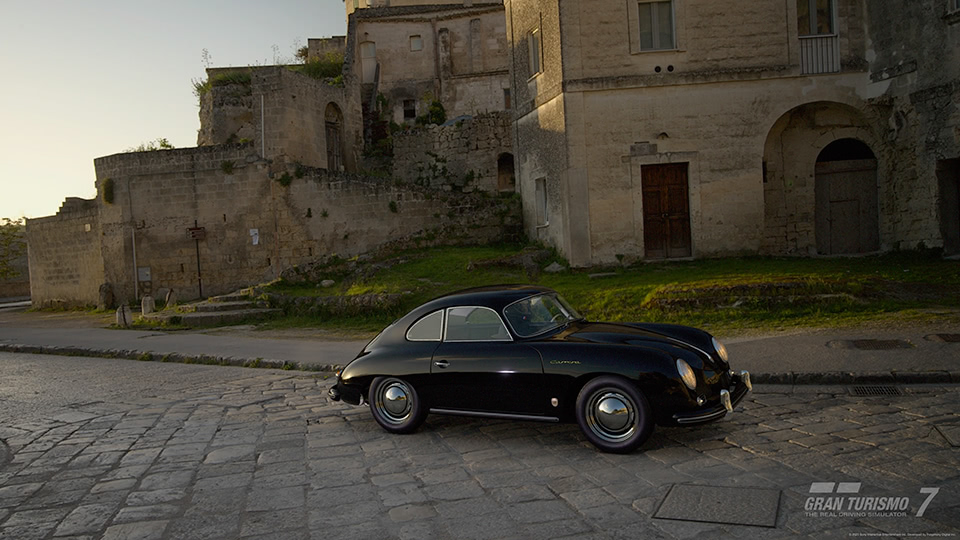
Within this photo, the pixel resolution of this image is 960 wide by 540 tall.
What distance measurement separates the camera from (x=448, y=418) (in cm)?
800

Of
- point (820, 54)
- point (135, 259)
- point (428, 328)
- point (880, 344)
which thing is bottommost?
point (880, 344)

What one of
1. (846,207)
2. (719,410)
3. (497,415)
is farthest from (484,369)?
(846,207)

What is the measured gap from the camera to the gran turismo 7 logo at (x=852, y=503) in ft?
15.4

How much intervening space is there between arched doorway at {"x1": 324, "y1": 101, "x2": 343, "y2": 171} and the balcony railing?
18.6m

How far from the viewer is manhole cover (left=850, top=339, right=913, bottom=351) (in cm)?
973

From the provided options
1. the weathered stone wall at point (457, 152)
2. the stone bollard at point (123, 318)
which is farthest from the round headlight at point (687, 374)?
the weathered stone wall at point (457, 152)

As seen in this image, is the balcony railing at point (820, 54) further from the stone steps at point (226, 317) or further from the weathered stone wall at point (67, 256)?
the weathered stone wall at point (67, 256)

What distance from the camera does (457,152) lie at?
91.8 ft

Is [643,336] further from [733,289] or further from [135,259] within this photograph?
[135,259]

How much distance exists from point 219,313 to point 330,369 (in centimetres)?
881

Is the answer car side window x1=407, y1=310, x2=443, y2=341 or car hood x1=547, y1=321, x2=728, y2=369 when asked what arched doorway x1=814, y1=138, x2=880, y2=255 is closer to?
car hood x1=547, y1=321, x2=728, y2=369

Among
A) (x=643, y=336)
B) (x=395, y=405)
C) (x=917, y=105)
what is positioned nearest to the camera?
(x=643, y=336)

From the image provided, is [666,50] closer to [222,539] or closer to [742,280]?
[742,280]

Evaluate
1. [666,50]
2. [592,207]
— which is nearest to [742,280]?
[592,207]
